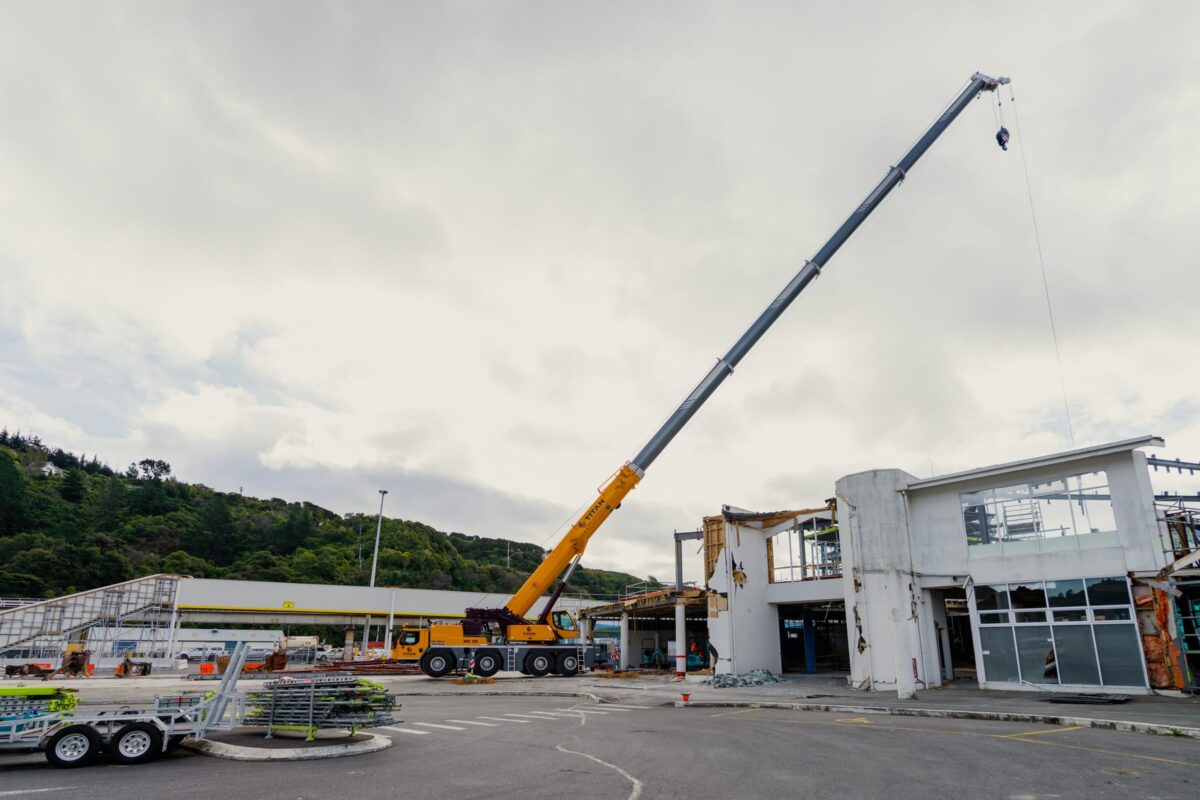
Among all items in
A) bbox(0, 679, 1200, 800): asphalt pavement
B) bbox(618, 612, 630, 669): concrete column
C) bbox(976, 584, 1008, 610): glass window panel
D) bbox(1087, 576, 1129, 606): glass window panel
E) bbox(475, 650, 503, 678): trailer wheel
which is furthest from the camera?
bbox(618, 612, 630, 669): concrete column

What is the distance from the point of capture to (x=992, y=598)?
77.2 feet

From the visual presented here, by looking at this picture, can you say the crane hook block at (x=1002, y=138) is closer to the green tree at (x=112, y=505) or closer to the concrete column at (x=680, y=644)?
the concrete column at (x=680, y=644)

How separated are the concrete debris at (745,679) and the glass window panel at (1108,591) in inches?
484

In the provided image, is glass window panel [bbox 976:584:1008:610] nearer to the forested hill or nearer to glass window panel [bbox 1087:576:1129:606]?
glass window panel [bbox 1087:576:1129:606]

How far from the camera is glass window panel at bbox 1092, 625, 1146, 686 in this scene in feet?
65.6

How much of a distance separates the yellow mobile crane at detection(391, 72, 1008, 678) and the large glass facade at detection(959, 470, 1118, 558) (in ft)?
33.6

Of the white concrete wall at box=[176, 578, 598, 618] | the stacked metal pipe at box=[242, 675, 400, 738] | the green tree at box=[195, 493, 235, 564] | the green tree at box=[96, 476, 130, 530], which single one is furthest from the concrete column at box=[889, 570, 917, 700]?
the green tree at box=[96, 476, 130, 530]

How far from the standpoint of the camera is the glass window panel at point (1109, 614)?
805 inches

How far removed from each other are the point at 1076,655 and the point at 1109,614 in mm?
1644

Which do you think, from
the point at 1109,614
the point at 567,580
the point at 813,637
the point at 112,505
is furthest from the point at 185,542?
→ the point at 1109,614

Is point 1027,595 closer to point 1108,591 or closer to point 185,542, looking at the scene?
point 1108,591

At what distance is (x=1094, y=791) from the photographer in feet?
27.4

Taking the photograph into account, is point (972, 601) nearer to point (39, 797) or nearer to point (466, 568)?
point (39, 797)

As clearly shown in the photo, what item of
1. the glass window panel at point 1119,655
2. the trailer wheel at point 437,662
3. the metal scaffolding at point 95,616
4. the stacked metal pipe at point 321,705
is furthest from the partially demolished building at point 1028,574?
the metal scaffolding at point 95,616
